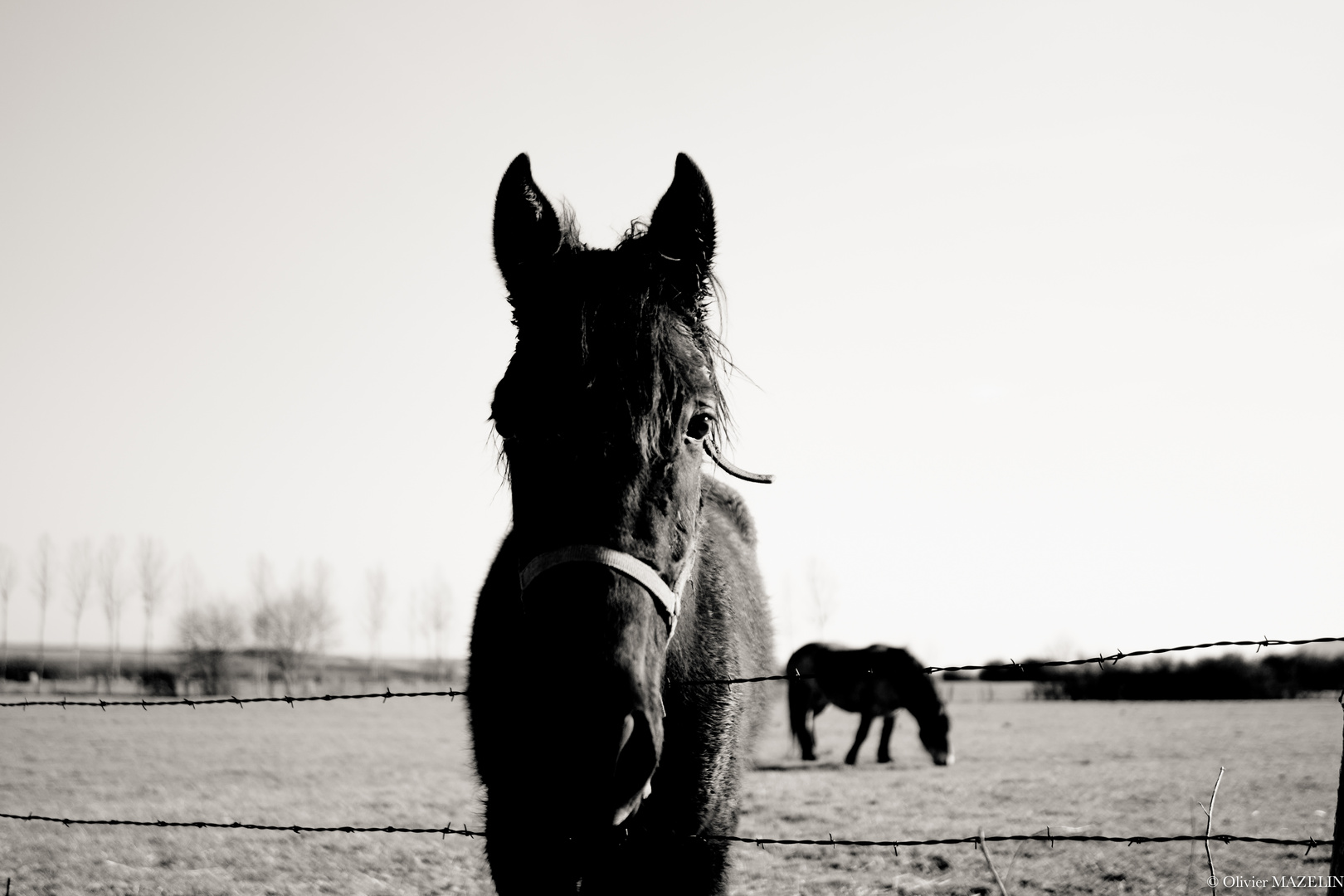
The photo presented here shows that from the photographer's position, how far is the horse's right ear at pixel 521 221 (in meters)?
2.76

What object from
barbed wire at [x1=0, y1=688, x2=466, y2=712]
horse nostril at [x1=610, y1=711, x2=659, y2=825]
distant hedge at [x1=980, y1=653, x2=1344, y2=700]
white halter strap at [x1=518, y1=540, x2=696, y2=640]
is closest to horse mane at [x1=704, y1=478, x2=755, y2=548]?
barbed wire at [x1=0, y1=688, x2=466, y2=712]

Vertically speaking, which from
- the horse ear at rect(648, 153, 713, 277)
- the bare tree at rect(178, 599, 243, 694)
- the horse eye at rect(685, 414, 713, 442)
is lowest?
the bare tree at rect(178, 599, 243, 694)

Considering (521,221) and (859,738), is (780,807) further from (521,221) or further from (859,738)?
(521,221)

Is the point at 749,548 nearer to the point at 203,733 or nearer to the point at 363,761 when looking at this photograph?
the point at 363,761

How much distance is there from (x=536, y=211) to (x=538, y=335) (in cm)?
58

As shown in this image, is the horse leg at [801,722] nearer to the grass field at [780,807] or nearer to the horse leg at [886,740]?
the grass field at [780,807]

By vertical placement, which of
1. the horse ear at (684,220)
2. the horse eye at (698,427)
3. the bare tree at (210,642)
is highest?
the horse ear at (684,220)

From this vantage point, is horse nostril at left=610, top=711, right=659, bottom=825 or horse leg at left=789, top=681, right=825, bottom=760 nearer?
horse nostril at left=610, top=711, right=659, bottom=825

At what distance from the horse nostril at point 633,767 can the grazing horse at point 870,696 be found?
1422cm

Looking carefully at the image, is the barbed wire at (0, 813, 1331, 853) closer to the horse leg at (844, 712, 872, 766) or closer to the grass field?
the grass field

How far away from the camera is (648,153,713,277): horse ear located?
8.91ft

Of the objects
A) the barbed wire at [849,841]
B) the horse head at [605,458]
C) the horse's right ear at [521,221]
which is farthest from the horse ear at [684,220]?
the barbed wire at [849,841]

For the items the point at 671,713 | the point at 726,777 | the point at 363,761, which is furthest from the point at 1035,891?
the point at 363,761

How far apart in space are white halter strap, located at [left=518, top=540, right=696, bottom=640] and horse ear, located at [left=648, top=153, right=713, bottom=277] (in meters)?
1.06
